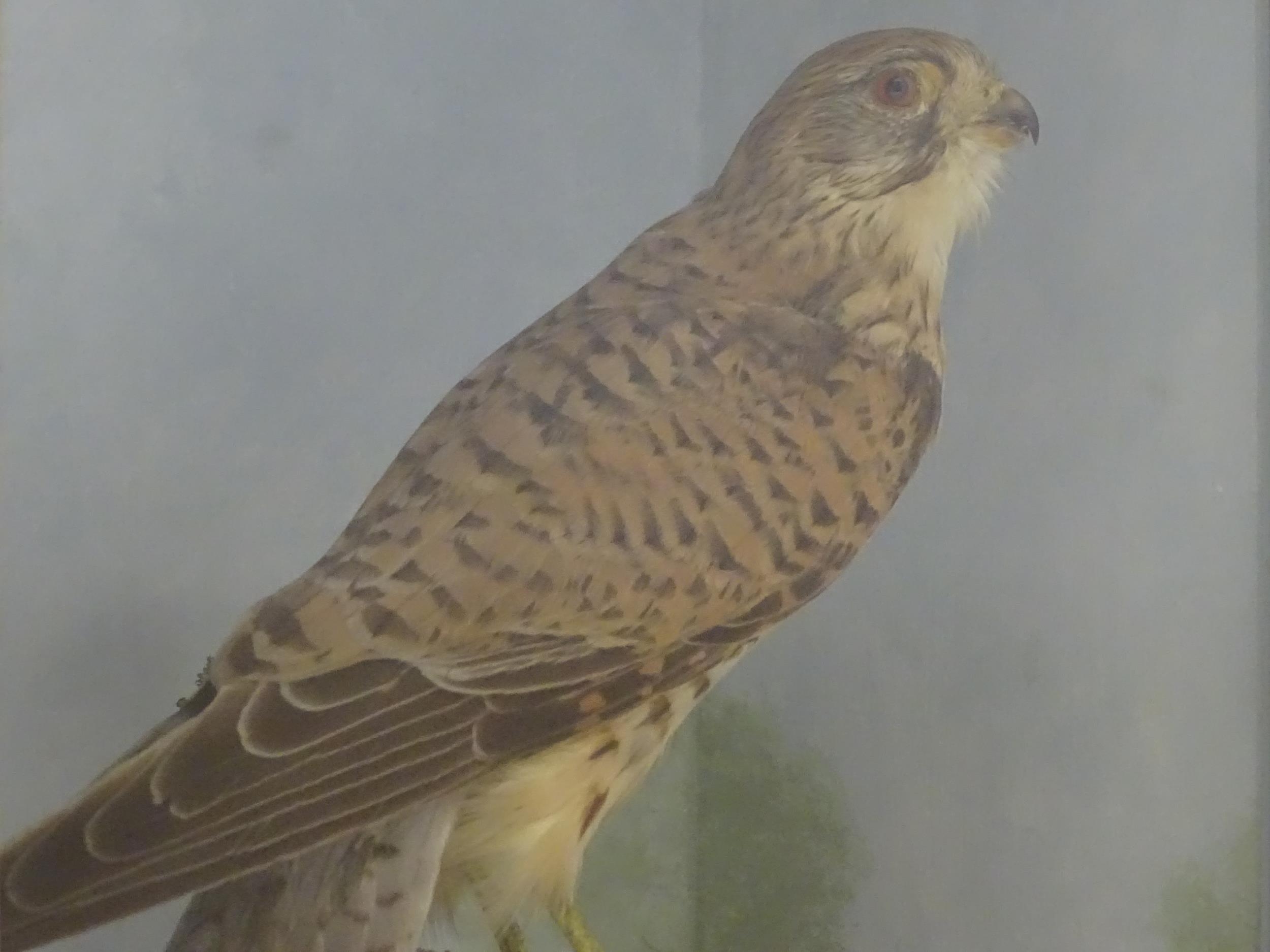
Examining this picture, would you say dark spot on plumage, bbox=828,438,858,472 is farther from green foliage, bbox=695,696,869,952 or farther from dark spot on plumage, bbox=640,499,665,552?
green foliage, bbox=695,696,869,952

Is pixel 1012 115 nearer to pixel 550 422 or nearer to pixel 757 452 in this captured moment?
pixel 757 452

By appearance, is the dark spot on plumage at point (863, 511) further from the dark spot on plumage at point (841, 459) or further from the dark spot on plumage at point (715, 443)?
the dark spot on plumage at point (715, 443)

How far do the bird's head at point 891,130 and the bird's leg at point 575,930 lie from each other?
0.90 metres

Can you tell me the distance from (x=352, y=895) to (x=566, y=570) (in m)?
0.38

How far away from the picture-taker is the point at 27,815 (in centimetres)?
155

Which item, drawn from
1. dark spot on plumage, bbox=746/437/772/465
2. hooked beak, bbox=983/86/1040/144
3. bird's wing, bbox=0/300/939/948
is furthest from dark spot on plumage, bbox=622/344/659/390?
hooked beak, bbox=983/86/1040/144

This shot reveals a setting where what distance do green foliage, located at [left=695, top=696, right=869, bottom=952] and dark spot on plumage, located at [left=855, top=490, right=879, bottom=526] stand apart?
87 cm

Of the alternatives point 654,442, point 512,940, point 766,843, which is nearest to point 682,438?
point 654,442

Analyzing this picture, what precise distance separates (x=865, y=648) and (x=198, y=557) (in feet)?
3.57

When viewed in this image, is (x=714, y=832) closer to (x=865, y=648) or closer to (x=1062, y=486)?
(x=865, y=648)

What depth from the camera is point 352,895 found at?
109 cm

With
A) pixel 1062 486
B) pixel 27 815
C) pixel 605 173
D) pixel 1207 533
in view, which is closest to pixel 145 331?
pixel 27 815

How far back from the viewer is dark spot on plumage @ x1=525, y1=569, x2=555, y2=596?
1.09 meters

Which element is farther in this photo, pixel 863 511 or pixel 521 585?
pixel 863 511
